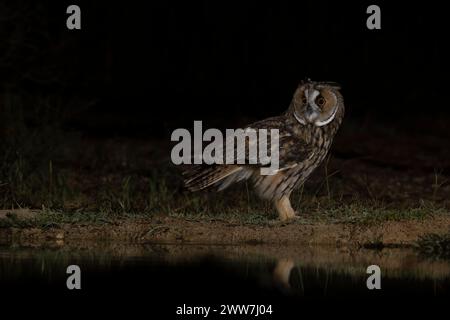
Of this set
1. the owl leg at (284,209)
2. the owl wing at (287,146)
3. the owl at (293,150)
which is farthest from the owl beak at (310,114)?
the owl leg at (284,209)

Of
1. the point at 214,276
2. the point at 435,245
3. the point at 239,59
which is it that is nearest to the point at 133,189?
the point at 435,245

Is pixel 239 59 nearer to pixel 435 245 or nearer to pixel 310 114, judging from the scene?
pixel 310 114

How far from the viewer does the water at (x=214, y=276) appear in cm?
802

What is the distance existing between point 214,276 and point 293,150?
2.40 meters

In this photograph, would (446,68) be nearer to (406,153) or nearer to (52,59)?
(406,153)

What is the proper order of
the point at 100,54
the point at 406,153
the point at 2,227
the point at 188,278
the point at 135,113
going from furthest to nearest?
the point at 100,54 → the point at 135,113 → the point at 406,153 → the point at 2,227 → the point at 188,278

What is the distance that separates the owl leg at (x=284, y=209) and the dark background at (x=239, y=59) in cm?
822

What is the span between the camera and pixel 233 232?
→ 10141mm

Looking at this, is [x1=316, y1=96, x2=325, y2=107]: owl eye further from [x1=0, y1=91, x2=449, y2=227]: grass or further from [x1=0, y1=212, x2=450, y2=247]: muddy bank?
[x1=0, y1=212, x2=450, y2=247]: muddy bank

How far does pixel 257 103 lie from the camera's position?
2112 centimetres

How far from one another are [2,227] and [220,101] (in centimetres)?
1113

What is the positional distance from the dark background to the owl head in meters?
8.00

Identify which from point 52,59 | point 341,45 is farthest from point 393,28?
point 52,59

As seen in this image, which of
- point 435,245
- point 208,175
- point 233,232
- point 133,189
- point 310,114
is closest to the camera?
point 435,245
